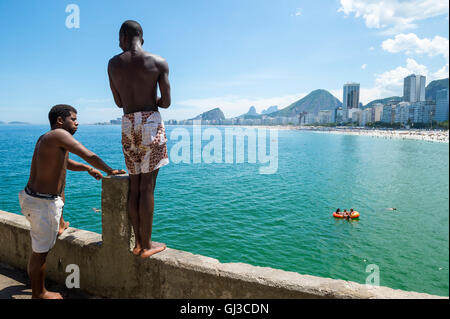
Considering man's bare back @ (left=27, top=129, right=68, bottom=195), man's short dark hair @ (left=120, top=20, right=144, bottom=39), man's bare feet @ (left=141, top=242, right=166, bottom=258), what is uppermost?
man's short dark hair @ (left=120, top=20, right=144, bottom=39)

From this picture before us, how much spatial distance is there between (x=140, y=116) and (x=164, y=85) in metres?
0.42

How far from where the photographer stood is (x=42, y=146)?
119 inches

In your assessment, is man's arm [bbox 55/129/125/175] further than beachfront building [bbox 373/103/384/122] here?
No

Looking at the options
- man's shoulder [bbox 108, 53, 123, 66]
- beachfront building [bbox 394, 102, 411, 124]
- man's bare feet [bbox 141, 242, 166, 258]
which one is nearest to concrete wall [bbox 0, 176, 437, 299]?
man's bare feet [bbox 141, 242, 166, 258]

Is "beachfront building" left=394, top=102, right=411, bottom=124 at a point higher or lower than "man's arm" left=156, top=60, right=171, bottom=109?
higher

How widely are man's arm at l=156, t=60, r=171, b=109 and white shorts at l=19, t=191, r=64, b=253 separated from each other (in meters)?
1.52

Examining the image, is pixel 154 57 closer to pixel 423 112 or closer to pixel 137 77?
pixel 137 77

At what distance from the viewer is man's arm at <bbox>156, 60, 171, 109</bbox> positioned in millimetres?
3156

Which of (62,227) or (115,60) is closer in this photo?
(115,60)

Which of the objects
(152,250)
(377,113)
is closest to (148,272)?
(152,250)

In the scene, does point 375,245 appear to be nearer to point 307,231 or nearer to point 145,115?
point 307,231

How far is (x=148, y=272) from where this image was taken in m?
3.26

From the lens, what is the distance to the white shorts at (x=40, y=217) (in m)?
3.07

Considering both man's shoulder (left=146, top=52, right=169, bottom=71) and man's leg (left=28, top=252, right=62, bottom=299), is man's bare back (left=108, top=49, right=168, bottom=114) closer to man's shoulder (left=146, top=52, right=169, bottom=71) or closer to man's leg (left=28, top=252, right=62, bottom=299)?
man's shoulder (left=146, top=52, right=169, bottom=71)
